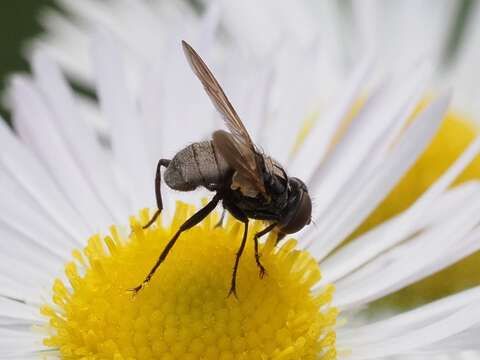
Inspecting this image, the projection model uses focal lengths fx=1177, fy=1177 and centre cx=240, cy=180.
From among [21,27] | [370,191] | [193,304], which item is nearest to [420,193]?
[370,191]

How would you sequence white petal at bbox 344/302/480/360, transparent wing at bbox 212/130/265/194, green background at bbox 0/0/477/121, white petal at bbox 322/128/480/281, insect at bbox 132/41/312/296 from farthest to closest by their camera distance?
1. green background at bbox 0/0/477/121
2. white petal at bbox 322/128/480/281
3. insect at bbox 132/41/312/296
4. white petal at bbox 344/302/480/360
5. transparent wing at bbox 212/130/265/194

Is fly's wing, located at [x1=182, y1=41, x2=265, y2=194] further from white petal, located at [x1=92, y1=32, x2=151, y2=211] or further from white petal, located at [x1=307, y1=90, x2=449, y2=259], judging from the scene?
white petal, located at [x1=92, y1=32, x2=151, y2=211]

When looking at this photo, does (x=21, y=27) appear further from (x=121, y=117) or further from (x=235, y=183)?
(x=235, y=183)

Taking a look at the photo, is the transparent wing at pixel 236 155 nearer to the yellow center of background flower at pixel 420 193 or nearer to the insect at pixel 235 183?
the insect at pixel 235 183

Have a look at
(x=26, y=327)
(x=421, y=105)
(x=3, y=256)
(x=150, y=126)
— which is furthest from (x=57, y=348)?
(x=421, y=105)

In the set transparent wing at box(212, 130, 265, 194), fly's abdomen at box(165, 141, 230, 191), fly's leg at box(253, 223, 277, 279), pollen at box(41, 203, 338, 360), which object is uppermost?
transparent wing at box(212, 130, 265, 194)

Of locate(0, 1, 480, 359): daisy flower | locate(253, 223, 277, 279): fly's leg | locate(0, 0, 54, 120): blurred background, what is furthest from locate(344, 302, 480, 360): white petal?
locate(0, 0, 54, 120): blurred background

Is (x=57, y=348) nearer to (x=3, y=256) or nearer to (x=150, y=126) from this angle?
(x=3, y=256)
